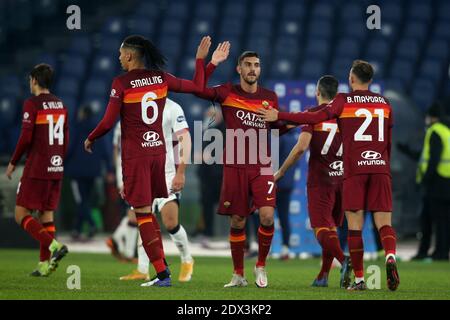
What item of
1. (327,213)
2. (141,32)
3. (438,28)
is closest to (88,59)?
(141,32)

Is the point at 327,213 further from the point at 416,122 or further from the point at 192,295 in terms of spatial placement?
the point at 416,122

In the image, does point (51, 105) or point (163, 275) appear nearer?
point (163, 275)

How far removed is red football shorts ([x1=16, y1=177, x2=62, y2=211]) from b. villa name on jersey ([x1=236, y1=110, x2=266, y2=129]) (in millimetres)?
2452

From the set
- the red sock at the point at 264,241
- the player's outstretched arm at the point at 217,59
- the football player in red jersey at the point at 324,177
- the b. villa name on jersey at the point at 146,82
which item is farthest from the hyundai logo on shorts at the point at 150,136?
the football player in red jersey at the point at 324,177

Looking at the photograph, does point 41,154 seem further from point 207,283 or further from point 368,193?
point 368,193

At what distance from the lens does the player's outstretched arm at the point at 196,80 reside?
984 centimetres

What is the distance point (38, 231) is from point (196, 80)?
253cm

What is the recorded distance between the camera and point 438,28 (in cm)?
2416

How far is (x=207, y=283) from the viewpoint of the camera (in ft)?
35.4

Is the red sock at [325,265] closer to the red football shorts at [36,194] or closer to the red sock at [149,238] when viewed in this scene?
the red sock at [149,238]

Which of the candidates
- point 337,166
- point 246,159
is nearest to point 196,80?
point 246,159

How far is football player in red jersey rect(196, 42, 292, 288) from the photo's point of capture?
10.1 meters

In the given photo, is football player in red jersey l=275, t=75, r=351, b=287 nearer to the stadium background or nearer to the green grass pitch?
the green grass pitch

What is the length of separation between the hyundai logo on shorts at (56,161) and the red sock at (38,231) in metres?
0.58
